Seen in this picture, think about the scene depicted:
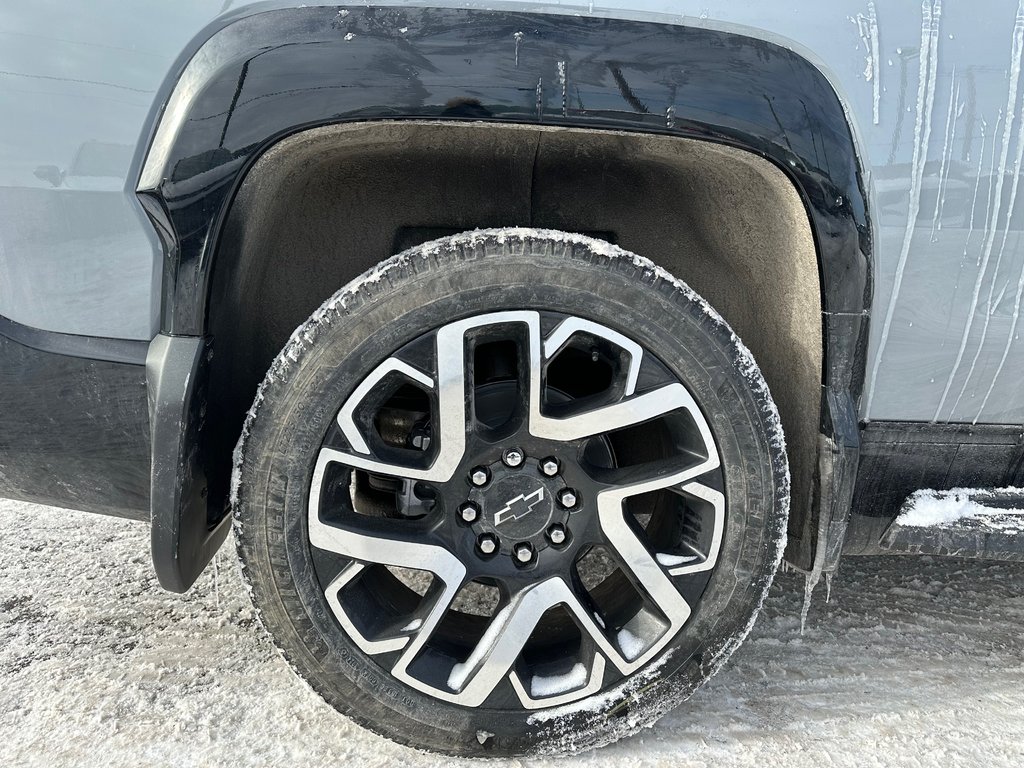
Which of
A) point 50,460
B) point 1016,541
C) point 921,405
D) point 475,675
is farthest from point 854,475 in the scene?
point 50,460

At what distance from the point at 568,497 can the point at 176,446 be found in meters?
0.72

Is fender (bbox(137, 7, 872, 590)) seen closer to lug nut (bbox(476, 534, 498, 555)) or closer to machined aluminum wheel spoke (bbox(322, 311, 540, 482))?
machined aluminum wheel spoke (bbox(322, 311, 540, 482))

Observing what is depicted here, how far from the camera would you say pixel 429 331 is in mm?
1345

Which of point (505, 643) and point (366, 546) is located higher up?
point (366, 546)

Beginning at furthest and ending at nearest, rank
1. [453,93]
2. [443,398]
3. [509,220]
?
[509,220], [443,398], [453,93]

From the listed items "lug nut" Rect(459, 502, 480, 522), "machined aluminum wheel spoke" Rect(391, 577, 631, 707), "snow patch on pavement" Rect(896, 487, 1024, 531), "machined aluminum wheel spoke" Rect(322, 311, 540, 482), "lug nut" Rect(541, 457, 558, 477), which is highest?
"machined aluminum wheel spoke" Rect(322, 311, 540, 482)

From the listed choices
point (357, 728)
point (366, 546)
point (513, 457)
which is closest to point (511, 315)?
point (513, 457)

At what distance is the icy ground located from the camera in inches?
59.8

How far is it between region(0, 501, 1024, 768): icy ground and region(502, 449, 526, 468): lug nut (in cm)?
63

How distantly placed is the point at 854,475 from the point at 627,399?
0.47 m

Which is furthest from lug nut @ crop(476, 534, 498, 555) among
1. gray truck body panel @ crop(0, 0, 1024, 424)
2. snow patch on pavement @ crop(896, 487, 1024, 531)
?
snow patch on pavement @ crop(896, 487, 1024, 531)

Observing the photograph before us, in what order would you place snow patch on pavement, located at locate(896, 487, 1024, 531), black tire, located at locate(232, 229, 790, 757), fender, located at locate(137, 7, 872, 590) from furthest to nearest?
snow patch on pavement, located at locate(896, 487, 1024, 531), black tire, located at locate(232, 229, 790, 757), fender, located at locate(137, 7, 872, 590)

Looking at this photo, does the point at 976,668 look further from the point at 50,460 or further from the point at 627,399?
the point at 50,460

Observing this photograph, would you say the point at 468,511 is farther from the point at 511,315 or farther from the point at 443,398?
the point at 511,315
